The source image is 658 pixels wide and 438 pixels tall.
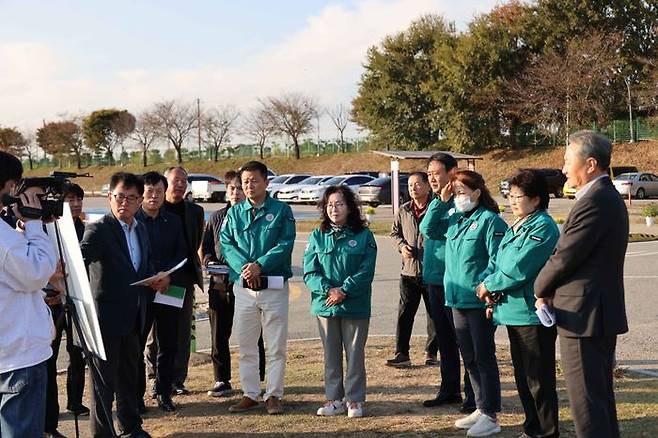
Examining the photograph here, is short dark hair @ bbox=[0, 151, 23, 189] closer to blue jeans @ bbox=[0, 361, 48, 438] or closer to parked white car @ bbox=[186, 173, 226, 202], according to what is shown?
blue jeans @ bbox=[0, 361, 48, 438]

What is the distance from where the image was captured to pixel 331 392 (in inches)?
253

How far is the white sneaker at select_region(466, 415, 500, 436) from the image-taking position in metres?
5.76

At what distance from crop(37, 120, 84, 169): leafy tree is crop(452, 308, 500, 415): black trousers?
72013 millimetres

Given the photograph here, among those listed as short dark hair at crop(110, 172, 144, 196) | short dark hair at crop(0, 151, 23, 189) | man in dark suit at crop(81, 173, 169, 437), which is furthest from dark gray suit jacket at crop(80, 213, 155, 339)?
short dark hair at crop(0, 151, 23, 189)

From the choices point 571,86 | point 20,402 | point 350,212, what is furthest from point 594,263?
point 571,86

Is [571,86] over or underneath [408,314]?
over

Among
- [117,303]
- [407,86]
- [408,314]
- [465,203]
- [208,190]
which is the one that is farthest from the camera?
[407,86]

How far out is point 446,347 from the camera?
6.78 meters

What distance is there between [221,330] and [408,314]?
190 cm

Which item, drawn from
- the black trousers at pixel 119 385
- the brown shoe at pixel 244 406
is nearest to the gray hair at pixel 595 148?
the black trousers at pixel 119 385

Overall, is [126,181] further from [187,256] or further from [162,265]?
[187,256]

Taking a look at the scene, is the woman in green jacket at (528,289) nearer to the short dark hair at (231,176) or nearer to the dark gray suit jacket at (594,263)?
the dark gray suit jacket at (594,263)

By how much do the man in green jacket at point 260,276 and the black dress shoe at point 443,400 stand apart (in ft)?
3.83

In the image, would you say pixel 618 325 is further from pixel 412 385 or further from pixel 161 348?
pixel 161 348
